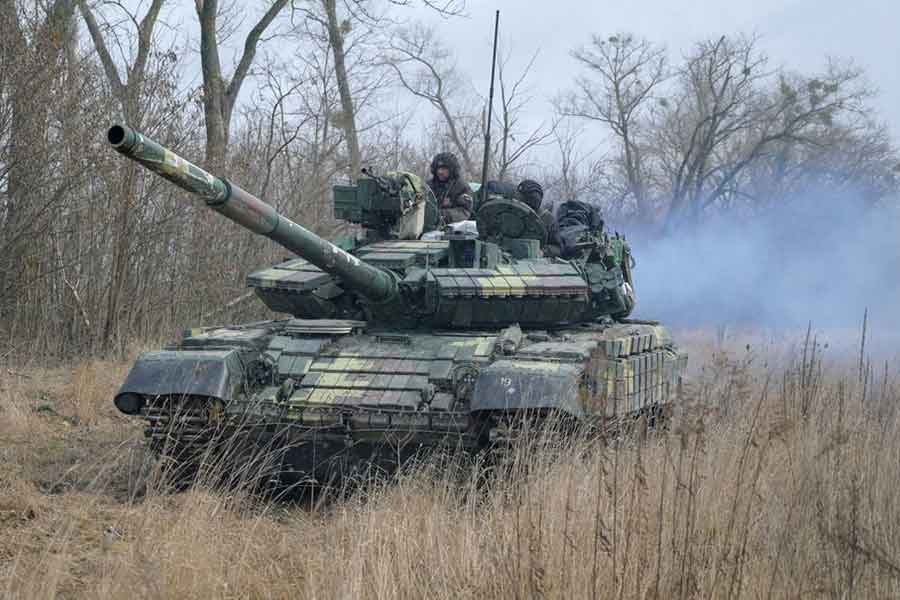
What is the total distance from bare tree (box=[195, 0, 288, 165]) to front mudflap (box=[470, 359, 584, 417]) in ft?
29.8

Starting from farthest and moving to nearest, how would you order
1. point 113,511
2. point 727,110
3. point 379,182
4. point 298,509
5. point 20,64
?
point 727,110 → point 20,64 → point 379,182 → point 298,509 → point 113,511

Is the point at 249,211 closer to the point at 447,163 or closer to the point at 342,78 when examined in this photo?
the point at 447,163

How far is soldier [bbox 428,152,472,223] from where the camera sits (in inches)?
451

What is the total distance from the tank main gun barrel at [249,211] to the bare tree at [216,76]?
25.4 ft

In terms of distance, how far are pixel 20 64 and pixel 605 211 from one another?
24.8m

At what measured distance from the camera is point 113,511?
7875mm

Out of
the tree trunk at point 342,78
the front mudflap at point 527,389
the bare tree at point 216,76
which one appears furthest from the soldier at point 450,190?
the tree trunk at point 342,78

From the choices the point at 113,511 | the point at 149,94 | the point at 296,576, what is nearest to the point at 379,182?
the point at 113,511

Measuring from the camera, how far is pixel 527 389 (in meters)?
8.01

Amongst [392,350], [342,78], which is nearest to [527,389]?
[392,350]

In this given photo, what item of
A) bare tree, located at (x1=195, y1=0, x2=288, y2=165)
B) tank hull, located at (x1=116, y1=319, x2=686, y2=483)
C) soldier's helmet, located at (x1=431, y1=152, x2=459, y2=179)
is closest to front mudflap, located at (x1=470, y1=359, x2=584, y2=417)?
tank hull, located at (x1=116, y1=319, x2=686, y2=483)

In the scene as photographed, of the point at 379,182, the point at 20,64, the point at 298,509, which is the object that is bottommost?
the point at 298,509

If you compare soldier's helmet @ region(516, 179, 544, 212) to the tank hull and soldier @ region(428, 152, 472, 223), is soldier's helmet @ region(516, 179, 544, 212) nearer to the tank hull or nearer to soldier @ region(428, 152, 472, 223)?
soldier @ region(428, 152, 472, 223)

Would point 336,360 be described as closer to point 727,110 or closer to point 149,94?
point 149,94
